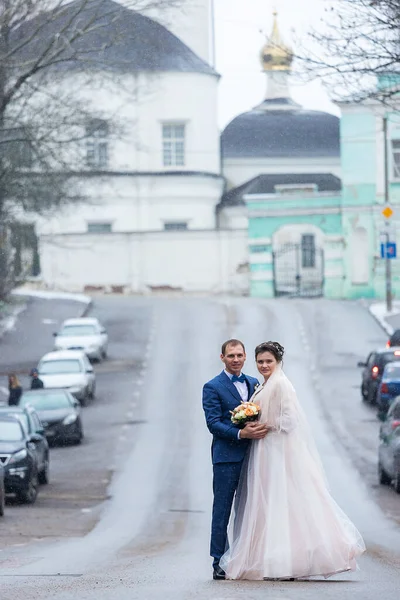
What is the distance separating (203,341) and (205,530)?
30322 mm

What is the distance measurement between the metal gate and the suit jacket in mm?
51963

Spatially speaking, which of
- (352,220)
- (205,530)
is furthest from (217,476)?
(352,220)

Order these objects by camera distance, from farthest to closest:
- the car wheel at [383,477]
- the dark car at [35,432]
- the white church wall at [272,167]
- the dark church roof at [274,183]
→ the white church wall at [272,167]
the dark church roof at [274,183]
the dark car at [35,432]
the car wheel at [383,477]

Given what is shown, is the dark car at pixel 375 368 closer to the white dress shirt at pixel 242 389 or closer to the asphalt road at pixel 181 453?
the asphalt road at pixel 181 453

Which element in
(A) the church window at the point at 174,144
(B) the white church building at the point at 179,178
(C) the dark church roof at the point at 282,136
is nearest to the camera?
(B) the white church building at the point at 179,178

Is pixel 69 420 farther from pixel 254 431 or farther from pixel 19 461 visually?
pixel 254 431

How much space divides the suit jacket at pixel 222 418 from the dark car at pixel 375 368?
2411 cm

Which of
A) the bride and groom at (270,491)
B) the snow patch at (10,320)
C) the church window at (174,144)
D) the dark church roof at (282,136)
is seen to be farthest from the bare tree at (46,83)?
the dark church roof at (282,136)

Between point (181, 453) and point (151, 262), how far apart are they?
38.3 metres

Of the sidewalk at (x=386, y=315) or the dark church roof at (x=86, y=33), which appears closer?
the dark church roof at (x=86, y=33)

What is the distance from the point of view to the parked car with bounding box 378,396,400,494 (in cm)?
2167

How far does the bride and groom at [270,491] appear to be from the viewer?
35.6 ft

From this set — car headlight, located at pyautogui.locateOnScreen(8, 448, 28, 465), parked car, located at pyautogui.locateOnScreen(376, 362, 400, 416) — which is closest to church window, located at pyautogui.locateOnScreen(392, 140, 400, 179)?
parked car, located at pyautogui.locateOnScreen(376, 362, 400, 416)

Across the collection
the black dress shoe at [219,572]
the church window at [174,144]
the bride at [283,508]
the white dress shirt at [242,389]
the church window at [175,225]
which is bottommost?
the black dress shoe at [219,572]
